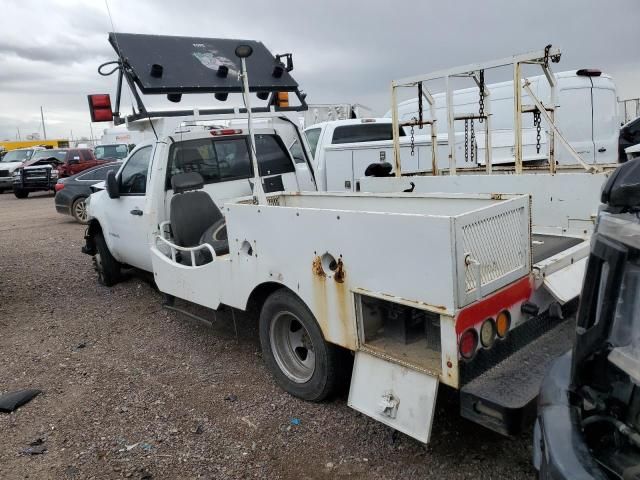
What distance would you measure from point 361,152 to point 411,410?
6403 mm

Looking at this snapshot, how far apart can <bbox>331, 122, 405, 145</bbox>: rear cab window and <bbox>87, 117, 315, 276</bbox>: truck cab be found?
11.2 ft

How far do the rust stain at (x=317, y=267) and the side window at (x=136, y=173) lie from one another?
2.91m

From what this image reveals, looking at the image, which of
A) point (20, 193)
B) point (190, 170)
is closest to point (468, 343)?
point (190, 170)

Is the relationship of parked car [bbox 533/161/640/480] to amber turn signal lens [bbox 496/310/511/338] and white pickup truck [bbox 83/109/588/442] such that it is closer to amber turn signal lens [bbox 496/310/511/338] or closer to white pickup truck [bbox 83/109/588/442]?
white pickup truck [bbox 83/109/588/442]

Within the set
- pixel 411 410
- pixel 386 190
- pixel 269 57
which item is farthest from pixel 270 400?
pixel 269 57

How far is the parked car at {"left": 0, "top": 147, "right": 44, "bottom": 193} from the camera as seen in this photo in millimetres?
23812

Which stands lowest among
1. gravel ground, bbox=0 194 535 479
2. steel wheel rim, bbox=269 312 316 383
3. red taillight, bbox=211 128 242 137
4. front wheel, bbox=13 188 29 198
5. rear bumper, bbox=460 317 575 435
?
gravel ground, bbox=0 194 535 479

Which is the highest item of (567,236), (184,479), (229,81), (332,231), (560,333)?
(229,81)

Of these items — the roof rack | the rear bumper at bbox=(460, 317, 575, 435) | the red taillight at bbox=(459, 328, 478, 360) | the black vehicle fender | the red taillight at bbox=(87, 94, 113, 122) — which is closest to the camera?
the rear bumper at bbox=(460, 317, 575, 435)

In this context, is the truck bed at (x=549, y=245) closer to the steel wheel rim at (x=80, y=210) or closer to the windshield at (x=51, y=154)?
the steel wheel rim at (x=80, y=210)

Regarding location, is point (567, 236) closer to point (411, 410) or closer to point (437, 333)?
point (437, 333)

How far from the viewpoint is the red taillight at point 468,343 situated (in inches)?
98.3

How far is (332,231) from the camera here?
296cm

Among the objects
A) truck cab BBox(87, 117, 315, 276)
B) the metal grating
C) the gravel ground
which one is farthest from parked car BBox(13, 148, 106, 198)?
the metal grating
